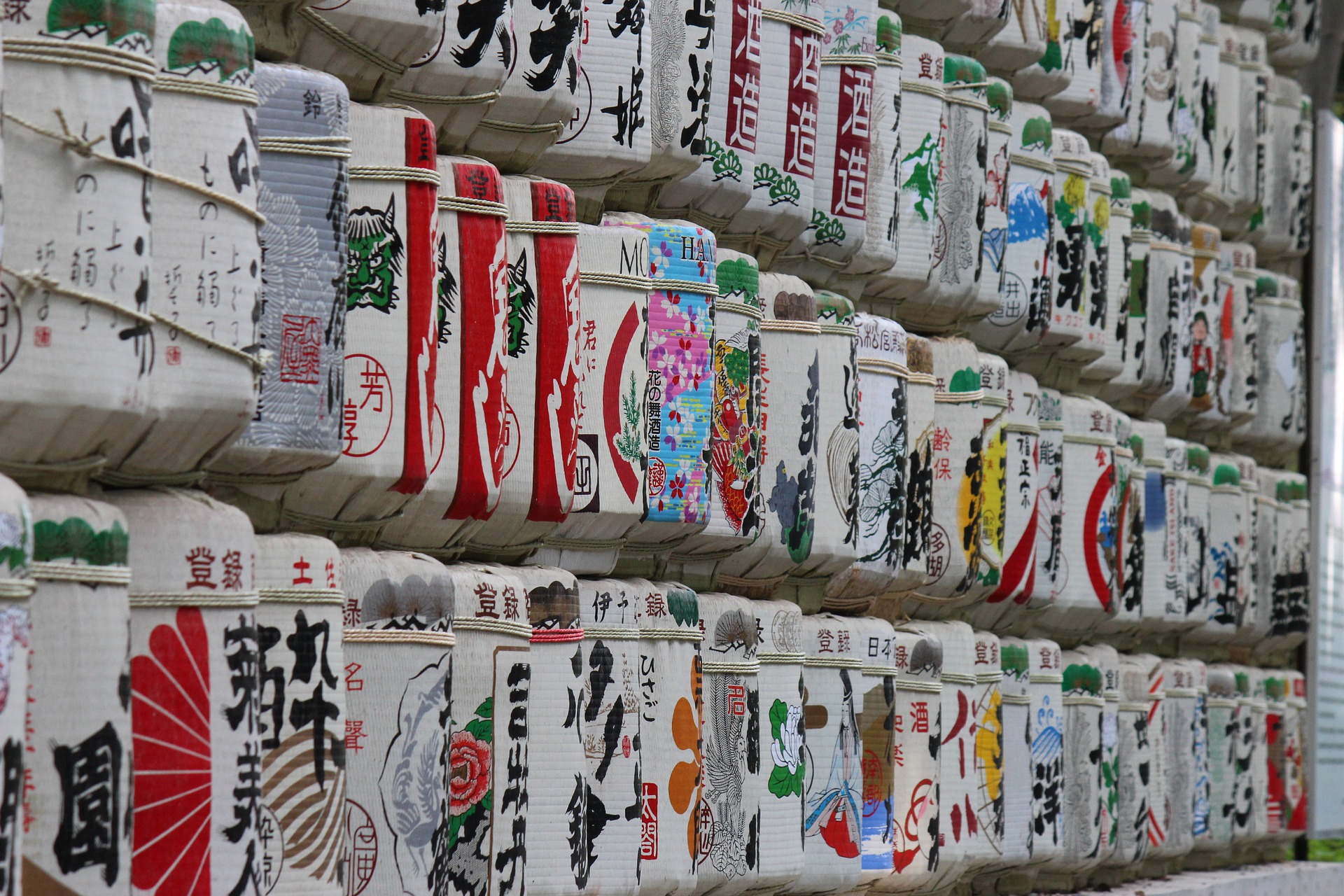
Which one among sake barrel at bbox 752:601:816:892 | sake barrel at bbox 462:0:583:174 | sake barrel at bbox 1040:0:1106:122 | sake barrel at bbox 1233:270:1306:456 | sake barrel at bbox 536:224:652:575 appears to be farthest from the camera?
sake barrel at bbox 1233:270:1306:456

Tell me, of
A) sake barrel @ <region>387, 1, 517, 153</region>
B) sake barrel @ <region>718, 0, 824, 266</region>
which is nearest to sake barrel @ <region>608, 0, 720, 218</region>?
sake barrel @ <region>718, 0, 824, 266</region>

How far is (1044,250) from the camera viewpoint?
2.69 m

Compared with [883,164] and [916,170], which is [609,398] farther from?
[916,170]

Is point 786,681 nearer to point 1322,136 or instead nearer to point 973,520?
point 973,520

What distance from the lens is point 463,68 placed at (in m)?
1.46

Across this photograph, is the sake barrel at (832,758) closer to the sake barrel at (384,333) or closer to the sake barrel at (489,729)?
the sake barrel at (489,729)

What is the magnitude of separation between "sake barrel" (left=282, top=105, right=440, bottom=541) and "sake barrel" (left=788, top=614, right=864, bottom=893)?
0.75 metres

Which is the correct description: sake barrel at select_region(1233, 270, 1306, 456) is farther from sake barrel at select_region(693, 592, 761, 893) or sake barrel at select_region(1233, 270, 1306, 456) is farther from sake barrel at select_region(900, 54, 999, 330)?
sake barrel at select_region(693, 592, 761, 893)

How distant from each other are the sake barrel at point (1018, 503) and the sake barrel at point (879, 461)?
374mm

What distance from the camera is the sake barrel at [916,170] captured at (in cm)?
232

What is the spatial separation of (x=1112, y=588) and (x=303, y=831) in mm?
1857

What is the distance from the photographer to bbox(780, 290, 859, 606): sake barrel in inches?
79.7

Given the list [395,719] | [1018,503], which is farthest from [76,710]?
[1018,503]

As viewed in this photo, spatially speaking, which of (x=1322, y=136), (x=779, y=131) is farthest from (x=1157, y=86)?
Result: (x=779, y=131)
